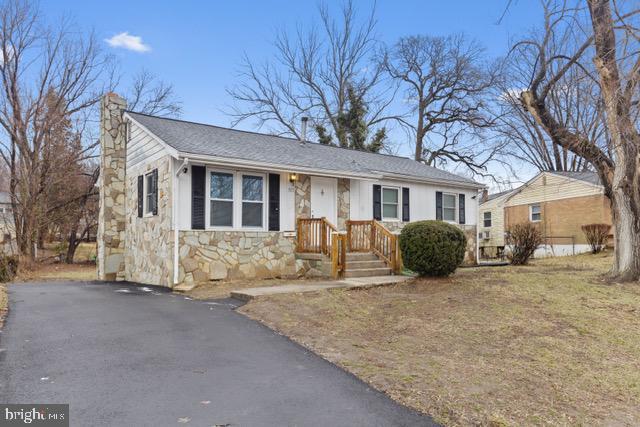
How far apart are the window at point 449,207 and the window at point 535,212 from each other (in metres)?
11.4

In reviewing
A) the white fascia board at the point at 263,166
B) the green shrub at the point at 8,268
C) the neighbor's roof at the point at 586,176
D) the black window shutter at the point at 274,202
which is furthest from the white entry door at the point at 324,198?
the neighbor's roof at the point at 586,176

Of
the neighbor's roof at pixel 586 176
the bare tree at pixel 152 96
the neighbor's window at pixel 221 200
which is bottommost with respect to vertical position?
the neighbor's window at pixel 221 200

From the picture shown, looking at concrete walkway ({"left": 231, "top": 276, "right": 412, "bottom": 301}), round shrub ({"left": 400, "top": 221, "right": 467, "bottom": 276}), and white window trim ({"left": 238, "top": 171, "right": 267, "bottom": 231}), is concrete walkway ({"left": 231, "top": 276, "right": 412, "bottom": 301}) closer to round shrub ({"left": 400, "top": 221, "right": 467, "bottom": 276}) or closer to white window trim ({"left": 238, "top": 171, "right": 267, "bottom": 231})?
round shrub ({"left": 400, "top": 221, "right": 467, "bottom": 276})

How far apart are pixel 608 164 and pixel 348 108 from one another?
19.2 meters

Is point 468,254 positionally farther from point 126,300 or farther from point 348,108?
point 348,108

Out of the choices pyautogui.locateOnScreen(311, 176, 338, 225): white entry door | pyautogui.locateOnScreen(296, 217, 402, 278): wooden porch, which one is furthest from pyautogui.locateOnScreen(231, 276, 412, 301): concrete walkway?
pyautogui.locateOnScreen(311, 176, 338, 225): white entry door

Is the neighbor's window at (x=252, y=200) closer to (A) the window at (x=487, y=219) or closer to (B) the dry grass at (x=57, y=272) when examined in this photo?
(B) the dry grass at (x=57, y=272)

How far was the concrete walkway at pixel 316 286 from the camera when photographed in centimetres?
780

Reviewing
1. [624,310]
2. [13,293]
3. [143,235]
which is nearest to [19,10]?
[143,235]

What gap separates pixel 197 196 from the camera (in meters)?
9.81

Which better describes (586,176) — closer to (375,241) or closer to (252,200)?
(375,241)

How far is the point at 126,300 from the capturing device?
8.21m

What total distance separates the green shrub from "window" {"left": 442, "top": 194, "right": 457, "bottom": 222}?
14793 mm

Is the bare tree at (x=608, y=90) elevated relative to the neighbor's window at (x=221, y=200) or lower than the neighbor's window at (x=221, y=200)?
elevated
